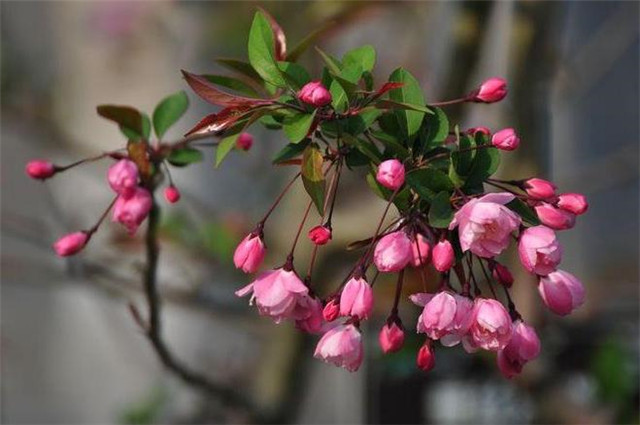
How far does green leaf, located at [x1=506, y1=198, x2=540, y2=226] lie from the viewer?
0.77m

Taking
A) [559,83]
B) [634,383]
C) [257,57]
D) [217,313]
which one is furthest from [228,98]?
[559,83]

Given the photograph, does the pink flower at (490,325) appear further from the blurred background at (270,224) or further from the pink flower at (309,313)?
the blurred background at (270,224)

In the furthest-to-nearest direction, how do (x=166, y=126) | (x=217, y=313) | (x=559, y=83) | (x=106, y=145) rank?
(x=106, y=145) < (x=559, y=83) < (x=217, y=313) < (x=166, y=126)

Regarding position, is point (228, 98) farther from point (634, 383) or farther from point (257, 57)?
point (634, 383)

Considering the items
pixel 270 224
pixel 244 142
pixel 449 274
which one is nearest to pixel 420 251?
pixel 449 274

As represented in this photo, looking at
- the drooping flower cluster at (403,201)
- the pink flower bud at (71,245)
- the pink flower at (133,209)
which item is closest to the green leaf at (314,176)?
the drooping flower cluster at (403,201)

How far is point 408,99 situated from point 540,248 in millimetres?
154

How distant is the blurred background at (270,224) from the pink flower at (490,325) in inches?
38.7

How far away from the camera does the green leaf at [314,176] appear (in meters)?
0.76

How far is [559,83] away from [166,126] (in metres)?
1.72

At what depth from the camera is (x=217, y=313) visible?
88.1 inches

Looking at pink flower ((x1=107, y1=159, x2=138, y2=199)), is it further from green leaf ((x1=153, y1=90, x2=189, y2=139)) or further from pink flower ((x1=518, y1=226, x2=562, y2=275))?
pink flower ((x1=518, y1=226, x2=562, y2=275))

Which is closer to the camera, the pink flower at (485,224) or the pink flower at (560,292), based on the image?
the pink flower at (485,224)

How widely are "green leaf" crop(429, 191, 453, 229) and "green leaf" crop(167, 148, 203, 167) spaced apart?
12.9 inches
